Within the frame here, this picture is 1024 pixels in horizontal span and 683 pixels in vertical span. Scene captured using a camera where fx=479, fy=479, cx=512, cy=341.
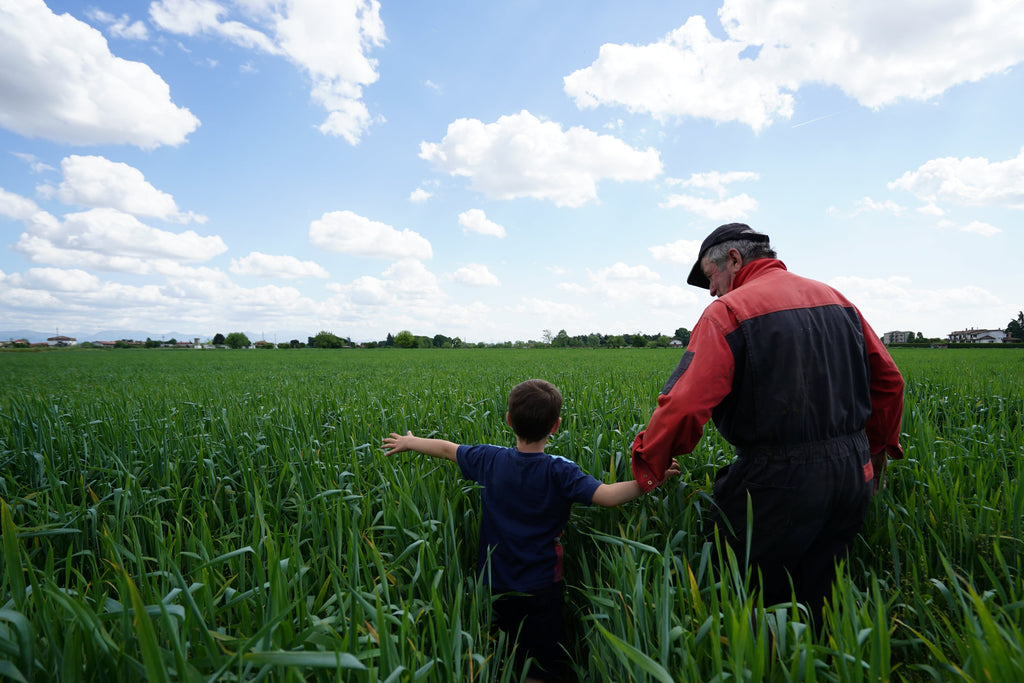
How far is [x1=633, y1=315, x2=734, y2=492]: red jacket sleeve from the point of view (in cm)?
216

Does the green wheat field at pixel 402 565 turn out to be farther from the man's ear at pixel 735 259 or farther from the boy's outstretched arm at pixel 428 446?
the man's ear at pixel 735 259

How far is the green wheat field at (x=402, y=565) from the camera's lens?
1.43 metres

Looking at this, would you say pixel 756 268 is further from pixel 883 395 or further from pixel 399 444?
pixel 399 444

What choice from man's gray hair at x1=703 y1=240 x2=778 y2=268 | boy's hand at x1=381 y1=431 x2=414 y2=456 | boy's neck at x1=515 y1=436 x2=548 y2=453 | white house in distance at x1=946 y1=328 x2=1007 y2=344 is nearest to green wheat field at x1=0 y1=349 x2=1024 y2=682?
boy's hand at x1=381 y1=431 x2=414 y2=456

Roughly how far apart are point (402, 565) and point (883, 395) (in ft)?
8.87

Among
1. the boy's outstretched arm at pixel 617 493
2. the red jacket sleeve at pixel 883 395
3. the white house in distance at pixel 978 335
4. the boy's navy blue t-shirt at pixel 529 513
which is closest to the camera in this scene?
the boy's outstretched arm at pixel 617 493

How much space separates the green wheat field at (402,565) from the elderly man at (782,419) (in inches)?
10.4

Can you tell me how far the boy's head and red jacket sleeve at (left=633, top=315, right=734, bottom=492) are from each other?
17.8 inches

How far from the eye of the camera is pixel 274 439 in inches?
145

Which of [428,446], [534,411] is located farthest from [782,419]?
[428,446]

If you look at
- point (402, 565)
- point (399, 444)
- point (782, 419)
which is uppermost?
point (782, 419)

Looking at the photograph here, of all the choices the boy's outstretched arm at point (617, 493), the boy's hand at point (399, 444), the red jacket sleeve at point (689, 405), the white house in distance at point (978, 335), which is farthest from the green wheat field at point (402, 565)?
the white house in distance at point (978, 335)

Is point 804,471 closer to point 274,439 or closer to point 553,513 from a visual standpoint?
point 553,513

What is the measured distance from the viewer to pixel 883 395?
262 centimetres
